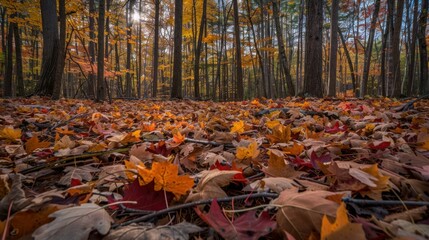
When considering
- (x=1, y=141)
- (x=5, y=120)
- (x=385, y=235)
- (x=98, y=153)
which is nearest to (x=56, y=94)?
(x=5, y=120)

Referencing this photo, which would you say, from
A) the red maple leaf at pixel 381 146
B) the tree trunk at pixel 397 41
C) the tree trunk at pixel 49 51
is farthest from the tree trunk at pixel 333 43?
the tree trunk at pixel 49 51

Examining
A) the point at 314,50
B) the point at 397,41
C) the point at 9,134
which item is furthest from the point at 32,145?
the point at 397,41

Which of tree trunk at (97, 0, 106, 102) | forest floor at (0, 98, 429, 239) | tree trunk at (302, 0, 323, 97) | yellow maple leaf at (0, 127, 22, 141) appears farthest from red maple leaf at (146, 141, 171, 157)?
tree trunk at (302, 0, 323, 97)

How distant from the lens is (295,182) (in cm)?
81

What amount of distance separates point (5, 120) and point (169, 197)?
2.28 m

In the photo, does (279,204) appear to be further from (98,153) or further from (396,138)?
(396,138)

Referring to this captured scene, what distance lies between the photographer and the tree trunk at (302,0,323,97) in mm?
5680

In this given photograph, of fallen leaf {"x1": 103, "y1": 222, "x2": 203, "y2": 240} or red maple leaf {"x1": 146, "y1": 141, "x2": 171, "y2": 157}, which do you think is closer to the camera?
fallen leaf {"x1": 103, "y1": 222, "x2": 203, "y2": 240}

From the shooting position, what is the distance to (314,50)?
5.81 m

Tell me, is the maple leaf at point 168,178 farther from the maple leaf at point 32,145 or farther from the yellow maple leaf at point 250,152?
the maple leaf at point 32,145

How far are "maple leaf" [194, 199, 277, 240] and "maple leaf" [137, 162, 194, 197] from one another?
14 cm

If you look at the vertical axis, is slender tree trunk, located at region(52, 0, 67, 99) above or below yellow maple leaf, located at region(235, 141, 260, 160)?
above

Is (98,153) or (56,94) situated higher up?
(56,94)

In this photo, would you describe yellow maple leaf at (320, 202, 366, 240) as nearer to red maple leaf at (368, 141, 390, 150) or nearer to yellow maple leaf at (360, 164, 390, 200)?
yellow maple leaf at (360, 164, 390, 200)
